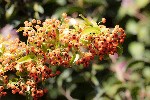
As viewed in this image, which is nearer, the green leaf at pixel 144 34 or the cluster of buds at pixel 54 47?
the cluster of buds at pixel 54 47

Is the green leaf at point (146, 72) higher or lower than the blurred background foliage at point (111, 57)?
lower

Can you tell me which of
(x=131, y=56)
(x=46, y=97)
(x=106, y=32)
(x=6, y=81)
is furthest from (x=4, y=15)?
(x=106, y=32)

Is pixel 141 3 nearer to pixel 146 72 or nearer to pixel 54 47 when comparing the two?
pixel 146 72

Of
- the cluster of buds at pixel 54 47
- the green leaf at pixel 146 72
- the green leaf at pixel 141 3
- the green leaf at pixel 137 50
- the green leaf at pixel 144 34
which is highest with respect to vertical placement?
the green leaf at pixel 141 3

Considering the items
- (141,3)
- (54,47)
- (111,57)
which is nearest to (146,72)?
(111,57)

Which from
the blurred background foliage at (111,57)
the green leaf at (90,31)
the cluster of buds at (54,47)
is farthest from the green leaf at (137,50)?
the green leaf at (90,31)

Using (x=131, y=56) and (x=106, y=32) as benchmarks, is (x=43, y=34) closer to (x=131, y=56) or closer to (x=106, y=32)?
(x=106, y=32)

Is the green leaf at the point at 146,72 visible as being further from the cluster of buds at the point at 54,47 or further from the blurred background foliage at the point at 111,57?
the cluster of buds at the point at 54,47

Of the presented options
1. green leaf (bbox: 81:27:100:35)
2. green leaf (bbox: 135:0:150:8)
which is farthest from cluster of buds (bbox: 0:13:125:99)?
green leaf (bbox: 135:0:150:8)
